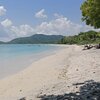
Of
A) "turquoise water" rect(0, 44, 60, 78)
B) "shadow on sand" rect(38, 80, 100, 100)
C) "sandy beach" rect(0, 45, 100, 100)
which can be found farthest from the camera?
"turquoise water" rect(0, 44, 60, 78)

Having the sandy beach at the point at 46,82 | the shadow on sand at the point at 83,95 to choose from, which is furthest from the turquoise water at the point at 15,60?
the shadow on sand at the point at 83,95

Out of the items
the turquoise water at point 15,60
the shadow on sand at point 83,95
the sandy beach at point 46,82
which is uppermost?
the shadow on sand at point 83,95

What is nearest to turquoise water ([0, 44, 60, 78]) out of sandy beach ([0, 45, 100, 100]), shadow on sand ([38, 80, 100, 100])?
sandy beach ([0, 45, 100, 100])

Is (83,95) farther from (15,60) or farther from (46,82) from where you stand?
(15,60)

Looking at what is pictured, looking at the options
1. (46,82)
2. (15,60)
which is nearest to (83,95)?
(46,82)

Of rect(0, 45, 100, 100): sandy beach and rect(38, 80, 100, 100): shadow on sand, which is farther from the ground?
rect(38, 80, 100, 100): shadow on sand

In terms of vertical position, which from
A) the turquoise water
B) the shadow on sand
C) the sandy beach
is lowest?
the turquoise water

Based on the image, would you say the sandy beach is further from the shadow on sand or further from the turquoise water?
the turquoise water

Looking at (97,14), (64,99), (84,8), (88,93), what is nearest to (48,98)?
(64,99)

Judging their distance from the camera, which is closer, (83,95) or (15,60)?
(83,95)

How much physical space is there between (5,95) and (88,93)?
4.93 metres

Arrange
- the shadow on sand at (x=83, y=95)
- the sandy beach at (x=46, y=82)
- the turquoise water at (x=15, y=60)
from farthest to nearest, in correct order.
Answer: the turquoise water at (x=15, y=60), the sandy beach at (x=46, y=82), the shadow on sand at (x=83, y=95)

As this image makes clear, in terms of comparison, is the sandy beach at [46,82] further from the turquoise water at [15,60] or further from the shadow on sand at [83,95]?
the turquoise water at [15,60]

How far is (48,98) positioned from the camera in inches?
461
